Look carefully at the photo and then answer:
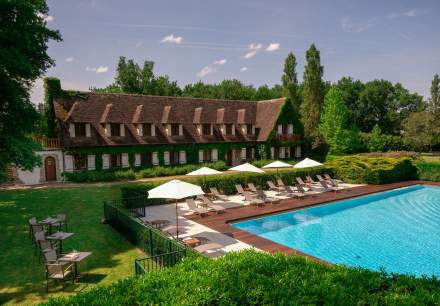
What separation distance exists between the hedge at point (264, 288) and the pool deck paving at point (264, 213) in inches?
196

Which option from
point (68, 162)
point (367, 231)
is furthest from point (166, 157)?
point (367, 231)

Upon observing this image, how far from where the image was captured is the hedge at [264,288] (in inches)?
200

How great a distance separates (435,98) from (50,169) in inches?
2492

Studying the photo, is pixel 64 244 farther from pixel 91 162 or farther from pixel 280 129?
pixel 280 129

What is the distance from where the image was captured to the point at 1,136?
1764cm

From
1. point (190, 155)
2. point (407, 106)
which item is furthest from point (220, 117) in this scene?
point (407, 106)

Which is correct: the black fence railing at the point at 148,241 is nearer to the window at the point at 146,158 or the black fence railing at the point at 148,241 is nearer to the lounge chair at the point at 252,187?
the lounge chair at the point at 252,187

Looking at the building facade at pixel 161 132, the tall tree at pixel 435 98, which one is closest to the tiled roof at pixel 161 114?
the building facade at pixel 161 132

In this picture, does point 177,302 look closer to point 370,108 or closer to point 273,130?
point 273,130

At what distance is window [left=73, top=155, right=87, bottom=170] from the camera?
104 ft

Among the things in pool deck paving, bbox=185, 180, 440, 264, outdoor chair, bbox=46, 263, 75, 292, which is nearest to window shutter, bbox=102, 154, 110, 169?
pool deck paving, bbox=185, 180, 440, 264

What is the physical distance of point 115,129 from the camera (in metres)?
34.6

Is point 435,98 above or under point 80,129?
above

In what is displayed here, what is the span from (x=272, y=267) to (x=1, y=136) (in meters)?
18.2
